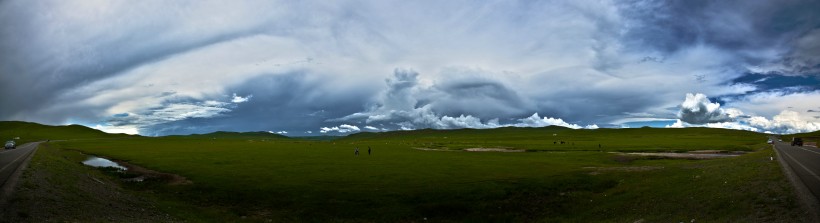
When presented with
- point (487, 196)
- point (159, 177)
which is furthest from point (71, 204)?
point (487, 196)

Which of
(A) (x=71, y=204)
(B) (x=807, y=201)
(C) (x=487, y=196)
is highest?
(B) (x=807, y=201)

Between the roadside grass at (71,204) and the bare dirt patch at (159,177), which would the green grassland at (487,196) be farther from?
the roadside grass at (71,204)

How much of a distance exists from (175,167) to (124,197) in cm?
Answer: 2793

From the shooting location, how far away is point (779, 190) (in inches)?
1003

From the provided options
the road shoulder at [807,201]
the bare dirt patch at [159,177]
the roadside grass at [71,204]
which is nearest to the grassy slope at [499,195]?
the road shoulder at [807,201]

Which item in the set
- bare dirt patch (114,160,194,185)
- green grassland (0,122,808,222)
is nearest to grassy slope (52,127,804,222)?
green grassland (0,122,808,222)

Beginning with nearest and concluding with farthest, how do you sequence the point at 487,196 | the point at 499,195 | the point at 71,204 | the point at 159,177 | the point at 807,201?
the point at 807,201
the point at 71,204
the point at 487,196
the point at 499,195
the point at 159,177

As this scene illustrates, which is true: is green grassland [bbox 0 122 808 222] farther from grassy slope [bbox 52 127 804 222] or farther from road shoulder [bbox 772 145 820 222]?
road shoulder [bbox 772 145 820 222]

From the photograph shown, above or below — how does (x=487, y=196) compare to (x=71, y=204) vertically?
below

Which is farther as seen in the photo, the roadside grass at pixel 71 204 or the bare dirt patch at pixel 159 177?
the bare dirt patch at pixel 159 177

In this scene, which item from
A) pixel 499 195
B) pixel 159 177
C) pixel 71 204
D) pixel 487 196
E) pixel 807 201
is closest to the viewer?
pixel 807 201

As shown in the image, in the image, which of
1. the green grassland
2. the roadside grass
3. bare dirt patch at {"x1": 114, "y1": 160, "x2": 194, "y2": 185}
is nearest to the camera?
the roadside grass

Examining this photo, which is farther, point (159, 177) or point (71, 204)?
point (159, 177)

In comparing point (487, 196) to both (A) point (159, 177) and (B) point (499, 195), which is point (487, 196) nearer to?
(B) point (499, 195)
